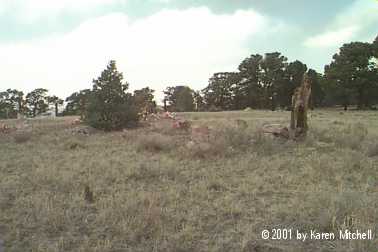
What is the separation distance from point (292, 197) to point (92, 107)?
14.9 meters

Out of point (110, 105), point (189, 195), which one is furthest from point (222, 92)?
point (189, 195)

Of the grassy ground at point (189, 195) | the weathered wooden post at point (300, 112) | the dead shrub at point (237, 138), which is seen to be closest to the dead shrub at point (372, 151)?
the grassy ground at point (189, 195)

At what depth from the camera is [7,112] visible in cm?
5947

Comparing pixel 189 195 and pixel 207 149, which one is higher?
pixel 207 149

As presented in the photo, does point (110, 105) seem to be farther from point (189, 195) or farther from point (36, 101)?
point (36, 101)

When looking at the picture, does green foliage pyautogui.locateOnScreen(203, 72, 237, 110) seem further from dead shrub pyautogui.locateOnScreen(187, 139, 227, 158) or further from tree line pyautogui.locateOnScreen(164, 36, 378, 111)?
dead shrub pyautogui.locateOnScreen(187, 139, 227, 158)

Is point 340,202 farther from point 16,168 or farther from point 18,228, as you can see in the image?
point 16,168

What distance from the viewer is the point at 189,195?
7641 millimetres

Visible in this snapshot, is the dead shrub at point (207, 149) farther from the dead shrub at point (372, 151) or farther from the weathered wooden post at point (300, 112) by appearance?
the dead shrub at point (372, 151)

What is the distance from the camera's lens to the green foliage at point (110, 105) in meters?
20.6

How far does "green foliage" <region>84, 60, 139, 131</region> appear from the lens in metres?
20.6

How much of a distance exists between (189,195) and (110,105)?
1380cm

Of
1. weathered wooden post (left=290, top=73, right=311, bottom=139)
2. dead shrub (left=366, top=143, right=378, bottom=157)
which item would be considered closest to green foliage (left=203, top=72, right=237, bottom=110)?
weathered wooden post (left=290, top=73, right=311, bottom=139)

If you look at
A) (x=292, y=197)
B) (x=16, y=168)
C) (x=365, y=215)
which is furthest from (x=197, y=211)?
(x=16, y=168)
